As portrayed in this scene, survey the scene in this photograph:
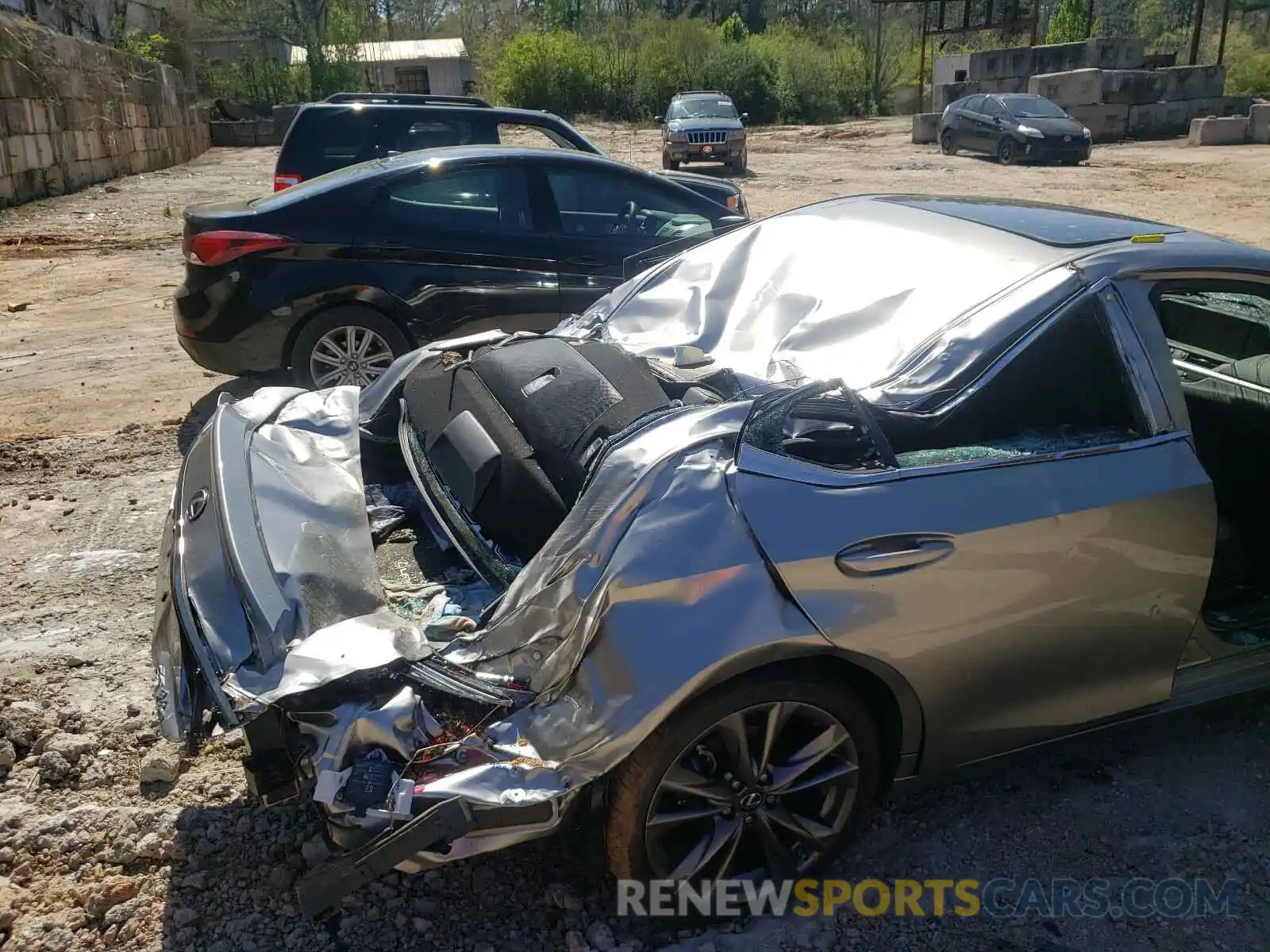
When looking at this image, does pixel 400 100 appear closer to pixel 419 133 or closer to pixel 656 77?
pixel 419 133

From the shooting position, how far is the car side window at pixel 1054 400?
8.89ft

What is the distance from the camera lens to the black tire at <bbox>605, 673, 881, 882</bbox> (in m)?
2.25

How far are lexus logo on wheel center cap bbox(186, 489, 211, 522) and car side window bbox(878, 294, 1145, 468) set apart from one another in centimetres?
195

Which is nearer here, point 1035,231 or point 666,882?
point 666,882

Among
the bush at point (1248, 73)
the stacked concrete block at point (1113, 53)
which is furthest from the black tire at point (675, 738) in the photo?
the bush at point (1248, 73)

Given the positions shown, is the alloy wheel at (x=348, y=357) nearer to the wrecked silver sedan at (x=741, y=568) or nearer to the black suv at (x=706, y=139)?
the wrecked silver sedan at (x=741, y=568)

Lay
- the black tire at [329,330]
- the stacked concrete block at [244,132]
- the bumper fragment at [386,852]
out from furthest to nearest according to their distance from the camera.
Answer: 1. the stacked concrete block at [244,132]
2. the black tire at [329,330]
3. the bumper fragment at [386,852]

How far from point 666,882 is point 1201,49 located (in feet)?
169

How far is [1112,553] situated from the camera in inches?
102

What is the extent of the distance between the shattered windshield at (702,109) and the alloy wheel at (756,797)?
21773 mm

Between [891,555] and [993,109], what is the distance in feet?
84.9

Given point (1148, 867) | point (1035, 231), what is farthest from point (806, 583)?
point (1035, 231)

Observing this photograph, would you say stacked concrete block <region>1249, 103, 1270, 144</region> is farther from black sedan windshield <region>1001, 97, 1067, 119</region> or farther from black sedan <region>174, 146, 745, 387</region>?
black sedan <region>174, 146, 745, 387</region>

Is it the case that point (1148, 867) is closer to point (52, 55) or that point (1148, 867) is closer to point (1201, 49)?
point (52, 55)
